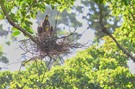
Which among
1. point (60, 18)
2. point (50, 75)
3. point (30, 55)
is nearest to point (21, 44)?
point (30, 55)

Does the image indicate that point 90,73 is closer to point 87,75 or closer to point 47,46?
point 87,75

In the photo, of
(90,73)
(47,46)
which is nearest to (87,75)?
(90,73)

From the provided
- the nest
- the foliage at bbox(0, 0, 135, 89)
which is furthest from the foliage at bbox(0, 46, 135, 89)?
the nest

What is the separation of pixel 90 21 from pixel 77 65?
18.3 meters

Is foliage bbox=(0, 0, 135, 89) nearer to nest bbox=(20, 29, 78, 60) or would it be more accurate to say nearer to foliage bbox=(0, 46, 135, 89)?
foliage bbox=(0, 46, 135, 89)

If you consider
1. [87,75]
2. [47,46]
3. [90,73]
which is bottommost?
[47,46]

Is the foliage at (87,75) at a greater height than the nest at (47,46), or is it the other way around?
the foliage at (87,75)

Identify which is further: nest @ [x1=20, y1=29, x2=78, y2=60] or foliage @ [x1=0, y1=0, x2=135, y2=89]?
foliage @ [x1=0, y1=0, x2=135, y2=89]

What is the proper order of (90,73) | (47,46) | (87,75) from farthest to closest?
(87,75), (90,73), (47,46)

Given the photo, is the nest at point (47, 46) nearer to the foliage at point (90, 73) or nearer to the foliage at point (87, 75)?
the foliage at point (90, 73)

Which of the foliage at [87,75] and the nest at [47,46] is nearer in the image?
the nest at [47,46]

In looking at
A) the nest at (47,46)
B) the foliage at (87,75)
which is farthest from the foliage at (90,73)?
the nest at (47,46)

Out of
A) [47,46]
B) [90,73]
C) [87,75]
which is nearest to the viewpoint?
[47,46]

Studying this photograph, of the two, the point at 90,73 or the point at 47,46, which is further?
the point at 90,73
